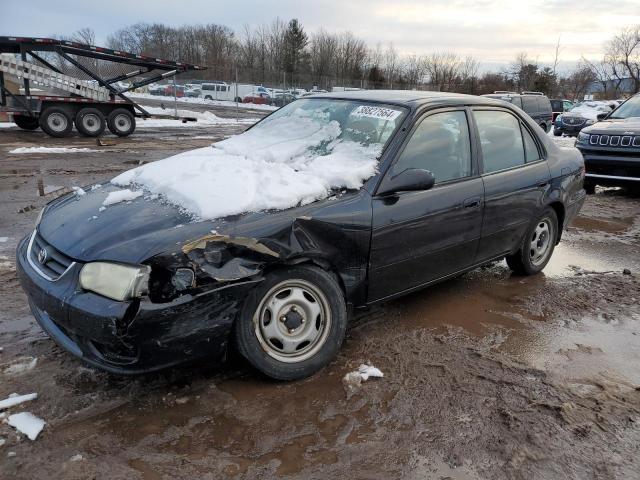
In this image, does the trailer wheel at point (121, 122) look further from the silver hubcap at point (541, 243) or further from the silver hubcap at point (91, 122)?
the silver hubcap at point (541, 243)

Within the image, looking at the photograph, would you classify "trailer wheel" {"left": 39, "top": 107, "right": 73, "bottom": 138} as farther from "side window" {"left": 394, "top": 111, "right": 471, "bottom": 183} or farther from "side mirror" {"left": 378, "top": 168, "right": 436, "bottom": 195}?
"side mirror" {"left": 378, "top": 168, "right": 436, "bottom": 195}

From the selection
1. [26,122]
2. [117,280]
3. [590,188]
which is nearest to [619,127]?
[590,188]

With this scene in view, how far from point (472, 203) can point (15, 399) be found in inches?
126

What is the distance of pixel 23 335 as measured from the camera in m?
3.37

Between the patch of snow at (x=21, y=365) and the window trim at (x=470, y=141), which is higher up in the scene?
the window trim at (x=470, y=141)

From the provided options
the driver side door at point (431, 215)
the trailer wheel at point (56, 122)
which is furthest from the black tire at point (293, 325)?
the trailer wheel at point (56, 122)

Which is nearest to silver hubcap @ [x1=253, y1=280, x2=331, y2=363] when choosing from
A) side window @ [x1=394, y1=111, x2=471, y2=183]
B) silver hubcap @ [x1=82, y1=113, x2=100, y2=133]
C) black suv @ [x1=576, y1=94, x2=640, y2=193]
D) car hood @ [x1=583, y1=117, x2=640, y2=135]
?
side window @ [x1=394, y1=111, x2=471, y2=183]

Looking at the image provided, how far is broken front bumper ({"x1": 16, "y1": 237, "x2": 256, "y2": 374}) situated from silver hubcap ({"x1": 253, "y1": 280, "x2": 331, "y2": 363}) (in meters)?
0.22

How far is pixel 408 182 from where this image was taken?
3176 millimetres

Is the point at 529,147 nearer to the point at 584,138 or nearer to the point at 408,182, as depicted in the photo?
the point at 408,182

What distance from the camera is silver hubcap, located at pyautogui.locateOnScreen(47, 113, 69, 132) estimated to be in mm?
15277

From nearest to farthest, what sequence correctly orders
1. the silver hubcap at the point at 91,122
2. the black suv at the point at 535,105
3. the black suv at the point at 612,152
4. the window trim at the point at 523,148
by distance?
the window trim at the point at 523,148 < the black suv at the point at 612,152 < the silver hubcap at the point at 91,122 < the black suv at the point at 535,105

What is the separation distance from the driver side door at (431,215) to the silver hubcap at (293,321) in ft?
1.54

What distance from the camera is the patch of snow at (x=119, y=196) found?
306 cm
